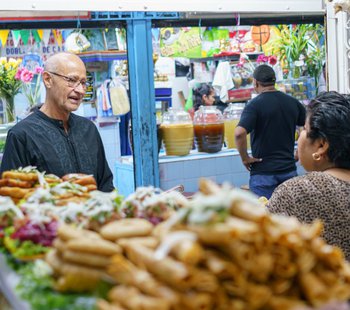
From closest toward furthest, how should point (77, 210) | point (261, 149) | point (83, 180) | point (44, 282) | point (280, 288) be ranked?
point (280, 288)
point (44, 282)
point (77, 210)
point (83, 180)
point (261, 149)

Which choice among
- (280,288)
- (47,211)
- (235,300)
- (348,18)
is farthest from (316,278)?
(348,18)

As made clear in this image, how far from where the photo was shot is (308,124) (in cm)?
311

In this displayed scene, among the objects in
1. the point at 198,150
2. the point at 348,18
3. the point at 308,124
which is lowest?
the point at 198,150

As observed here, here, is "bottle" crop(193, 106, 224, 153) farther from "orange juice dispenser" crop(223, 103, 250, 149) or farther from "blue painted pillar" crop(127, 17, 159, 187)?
"blue painted pillar" crop(127, 17, 159, 187)

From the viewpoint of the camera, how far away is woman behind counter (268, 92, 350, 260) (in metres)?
2.93

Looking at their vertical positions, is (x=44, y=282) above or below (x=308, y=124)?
below

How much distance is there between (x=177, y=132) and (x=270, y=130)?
0.89 metres

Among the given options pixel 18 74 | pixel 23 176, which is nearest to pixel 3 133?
pixel 18 74

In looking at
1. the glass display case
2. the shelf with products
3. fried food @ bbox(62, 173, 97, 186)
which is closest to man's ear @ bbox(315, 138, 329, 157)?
fried food @ bbox(62, 173, 97, 186)

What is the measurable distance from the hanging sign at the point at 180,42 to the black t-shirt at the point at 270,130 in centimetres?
81

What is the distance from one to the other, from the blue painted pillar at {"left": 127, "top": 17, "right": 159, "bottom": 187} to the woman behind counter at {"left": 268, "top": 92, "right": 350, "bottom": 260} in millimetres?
2819

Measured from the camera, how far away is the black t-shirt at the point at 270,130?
5.93m

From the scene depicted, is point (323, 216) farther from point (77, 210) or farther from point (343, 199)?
point (77, 210)

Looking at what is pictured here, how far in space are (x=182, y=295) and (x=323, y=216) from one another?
1548mm
